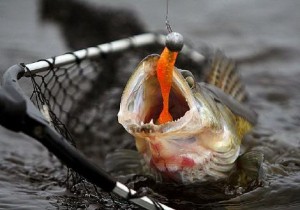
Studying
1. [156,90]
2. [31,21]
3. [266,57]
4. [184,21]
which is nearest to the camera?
[156,90]

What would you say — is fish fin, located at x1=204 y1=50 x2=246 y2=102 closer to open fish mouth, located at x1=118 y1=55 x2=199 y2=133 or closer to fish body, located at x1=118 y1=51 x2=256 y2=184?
fish body, located at x1=118 y1=51 x2=256 y2=184

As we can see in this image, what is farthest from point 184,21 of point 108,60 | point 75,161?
point 75,161

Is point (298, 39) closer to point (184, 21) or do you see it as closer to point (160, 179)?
point (184, 21)

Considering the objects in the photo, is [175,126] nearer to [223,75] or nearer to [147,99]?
[147,99]

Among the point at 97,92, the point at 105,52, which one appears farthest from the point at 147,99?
the point at 97,92

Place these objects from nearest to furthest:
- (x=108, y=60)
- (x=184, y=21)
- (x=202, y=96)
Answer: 1. (x=202, y=96)
2. (x=108, y=60)
3. (x=184, y=21)

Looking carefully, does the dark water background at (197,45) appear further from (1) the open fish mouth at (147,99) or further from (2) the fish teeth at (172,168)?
(1) the open fish mouth at (147,99)

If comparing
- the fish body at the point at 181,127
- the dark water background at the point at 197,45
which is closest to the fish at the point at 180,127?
the fish body at the point at 181,127
